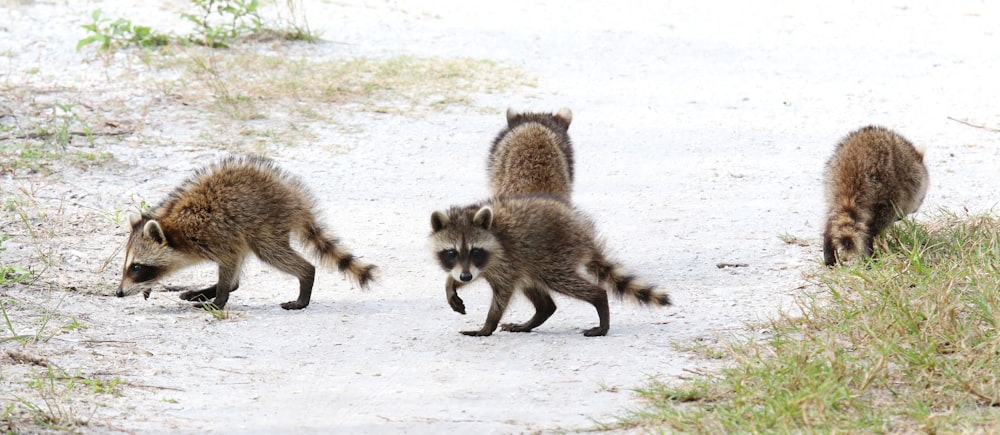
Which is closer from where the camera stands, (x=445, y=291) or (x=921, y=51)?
(x=445, y=291)

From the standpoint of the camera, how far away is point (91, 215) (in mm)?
8508

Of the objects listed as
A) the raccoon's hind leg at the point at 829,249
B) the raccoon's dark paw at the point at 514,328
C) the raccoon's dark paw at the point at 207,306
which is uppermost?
the raccoon's hind leg at the point at 829,249

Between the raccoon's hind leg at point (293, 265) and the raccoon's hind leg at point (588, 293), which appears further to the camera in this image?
the raccoon's hind leg at point (293, 265)

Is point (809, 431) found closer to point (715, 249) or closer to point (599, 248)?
point (599, 248)

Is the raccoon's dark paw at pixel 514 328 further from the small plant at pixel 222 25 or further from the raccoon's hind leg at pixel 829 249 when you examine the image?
the small plant at pixel 222 25

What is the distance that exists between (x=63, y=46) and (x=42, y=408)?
8.84 meters

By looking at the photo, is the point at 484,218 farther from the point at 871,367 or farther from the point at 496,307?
the point at 871,367

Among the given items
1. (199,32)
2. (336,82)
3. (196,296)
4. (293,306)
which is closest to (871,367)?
(293,306)

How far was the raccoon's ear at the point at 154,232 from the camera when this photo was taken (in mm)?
7094

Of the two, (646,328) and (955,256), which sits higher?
(955,256)

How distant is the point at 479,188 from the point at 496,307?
2956 millimetres

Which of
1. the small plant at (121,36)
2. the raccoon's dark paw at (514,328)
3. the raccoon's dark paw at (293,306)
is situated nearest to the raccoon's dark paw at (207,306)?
the raccoon's dark paw at (293,306)

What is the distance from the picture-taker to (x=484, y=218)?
6621 mm

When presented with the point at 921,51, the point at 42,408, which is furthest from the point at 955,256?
the point at 921,51
